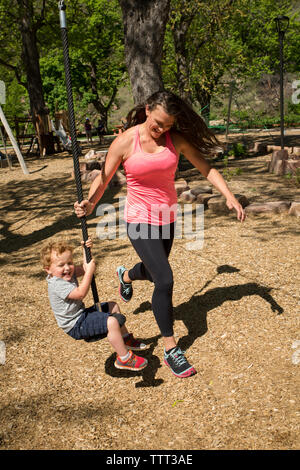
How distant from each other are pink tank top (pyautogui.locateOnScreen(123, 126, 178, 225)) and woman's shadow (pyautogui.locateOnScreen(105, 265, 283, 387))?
3.78 ft

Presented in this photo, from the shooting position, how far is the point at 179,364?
3207 millimetres

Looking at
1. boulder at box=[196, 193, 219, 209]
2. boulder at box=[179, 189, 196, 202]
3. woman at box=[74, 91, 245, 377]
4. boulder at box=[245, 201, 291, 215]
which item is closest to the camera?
woman at box=[74, 91, 245, 377]

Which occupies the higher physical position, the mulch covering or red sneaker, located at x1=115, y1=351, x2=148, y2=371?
red sneaker, located at x1=115, y1=351, x2=148, y2=371

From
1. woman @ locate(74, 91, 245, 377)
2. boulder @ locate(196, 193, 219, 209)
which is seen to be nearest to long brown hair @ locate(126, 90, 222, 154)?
woman @ locate(74, 91, 245, 377)

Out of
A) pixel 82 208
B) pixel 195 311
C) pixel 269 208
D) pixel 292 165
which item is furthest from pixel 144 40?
pixel 82 208

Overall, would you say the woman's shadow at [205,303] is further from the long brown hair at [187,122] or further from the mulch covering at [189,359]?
the long brown hair at [187,122]

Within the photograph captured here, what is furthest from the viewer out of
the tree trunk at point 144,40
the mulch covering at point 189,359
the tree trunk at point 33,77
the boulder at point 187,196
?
the tree trunk at point 33,77

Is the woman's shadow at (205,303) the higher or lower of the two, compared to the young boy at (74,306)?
lower

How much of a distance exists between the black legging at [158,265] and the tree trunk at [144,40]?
21.5 ft

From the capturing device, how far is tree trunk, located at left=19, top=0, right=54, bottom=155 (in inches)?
695

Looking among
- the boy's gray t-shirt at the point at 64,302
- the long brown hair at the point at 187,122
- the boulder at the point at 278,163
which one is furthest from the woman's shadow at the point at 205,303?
the boulder at the point at 278,163

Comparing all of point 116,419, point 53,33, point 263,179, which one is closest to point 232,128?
point 53,33

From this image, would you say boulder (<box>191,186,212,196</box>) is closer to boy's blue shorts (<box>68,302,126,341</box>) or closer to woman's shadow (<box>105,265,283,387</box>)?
Answer: woman's shadow (<box>105,265,283,387</box>)

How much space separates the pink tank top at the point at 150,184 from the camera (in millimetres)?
3094
